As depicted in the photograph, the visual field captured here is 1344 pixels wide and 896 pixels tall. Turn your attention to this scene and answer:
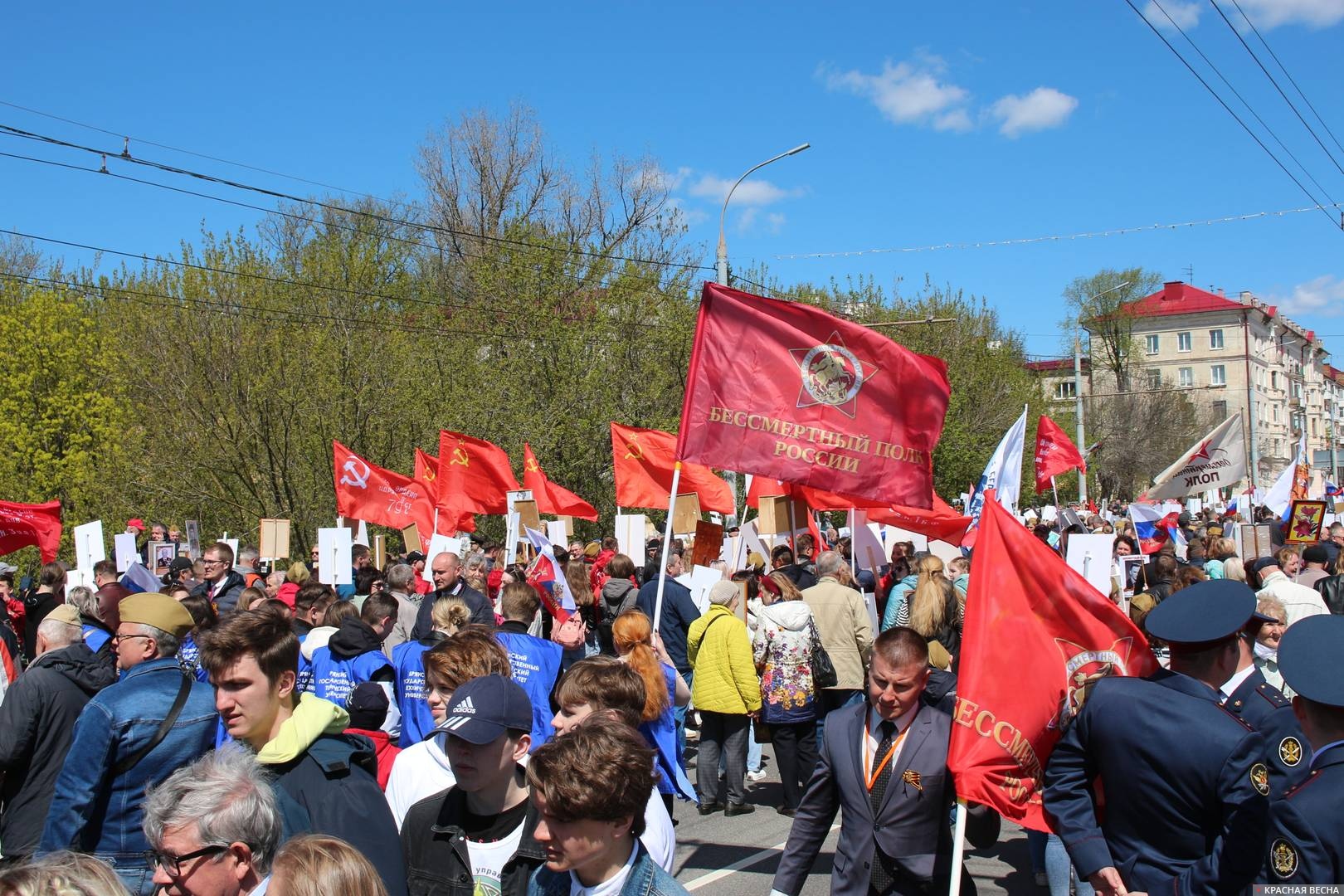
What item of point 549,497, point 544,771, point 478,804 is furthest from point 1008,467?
point 544,771

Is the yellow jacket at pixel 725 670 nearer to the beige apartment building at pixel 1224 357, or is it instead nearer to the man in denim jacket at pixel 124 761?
the man in denim jacket at pixel 124 761

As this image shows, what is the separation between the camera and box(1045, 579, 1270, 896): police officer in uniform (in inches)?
139

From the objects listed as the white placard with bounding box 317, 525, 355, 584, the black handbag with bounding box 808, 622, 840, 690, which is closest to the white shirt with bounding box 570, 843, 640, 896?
the black handbag with bounding box 808, 622, 840, 690

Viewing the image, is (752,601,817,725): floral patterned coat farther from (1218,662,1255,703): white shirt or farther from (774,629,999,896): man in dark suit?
(774,629,999,896): man in dark suit

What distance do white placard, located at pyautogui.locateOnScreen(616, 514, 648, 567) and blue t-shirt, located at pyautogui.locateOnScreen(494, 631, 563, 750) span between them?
887 cm

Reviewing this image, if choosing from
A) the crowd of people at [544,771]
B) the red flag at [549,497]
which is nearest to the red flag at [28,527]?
the red flag at [549,497]

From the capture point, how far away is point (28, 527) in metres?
13.5

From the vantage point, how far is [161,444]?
25562 mm

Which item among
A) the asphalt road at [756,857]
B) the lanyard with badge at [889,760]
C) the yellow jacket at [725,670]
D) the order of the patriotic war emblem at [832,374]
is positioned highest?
the order of the patriotic war emblem at [832,374]

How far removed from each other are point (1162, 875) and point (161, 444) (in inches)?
994

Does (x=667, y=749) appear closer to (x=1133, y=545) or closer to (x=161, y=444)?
(x=1133, y=545)

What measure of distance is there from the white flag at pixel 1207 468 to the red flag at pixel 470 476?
1010 cm

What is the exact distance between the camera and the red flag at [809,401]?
711 cm

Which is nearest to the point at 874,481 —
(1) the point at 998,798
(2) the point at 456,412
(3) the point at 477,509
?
(1) the point at 998,798
